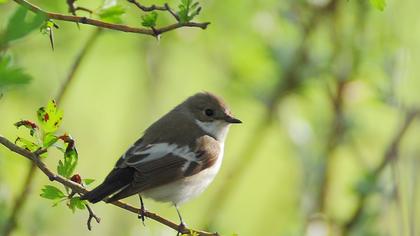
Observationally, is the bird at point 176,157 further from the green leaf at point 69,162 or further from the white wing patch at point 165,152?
the green leaf at point 69,162

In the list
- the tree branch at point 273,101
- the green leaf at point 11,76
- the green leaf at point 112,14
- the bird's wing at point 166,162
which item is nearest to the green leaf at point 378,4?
the green leaf at point 112,14

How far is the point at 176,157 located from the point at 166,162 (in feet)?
0.41

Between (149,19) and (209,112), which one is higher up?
(209,112)

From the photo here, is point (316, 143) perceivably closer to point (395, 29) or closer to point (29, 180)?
point (395, 29)

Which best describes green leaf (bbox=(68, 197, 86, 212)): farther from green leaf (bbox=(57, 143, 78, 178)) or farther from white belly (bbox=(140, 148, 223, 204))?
white belly (bbox=(140, 148, 223, 204))

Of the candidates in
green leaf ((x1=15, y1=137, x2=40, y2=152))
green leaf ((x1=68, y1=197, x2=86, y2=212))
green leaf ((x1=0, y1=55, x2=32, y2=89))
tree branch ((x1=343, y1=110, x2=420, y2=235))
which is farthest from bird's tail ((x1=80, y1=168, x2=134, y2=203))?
tree branch ((x1=343, y1=110, x2=420, y2=235))

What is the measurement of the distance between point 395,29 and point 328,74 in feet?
1.79

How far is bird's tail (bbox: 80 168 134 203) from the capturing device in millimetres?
3201

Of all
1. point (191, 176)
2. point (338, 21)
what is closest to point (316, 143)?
point (338, 21)

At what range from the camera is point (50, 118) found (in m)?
2.63

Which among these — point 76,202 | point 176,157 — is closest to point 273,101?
point 176,157

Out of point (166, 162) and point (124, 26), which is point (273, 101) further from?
point (124, 26)

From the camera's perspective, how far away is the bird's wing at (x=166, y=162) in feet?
13.0

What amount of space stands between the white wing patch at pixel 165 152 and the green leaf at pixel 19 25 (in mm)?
2117
